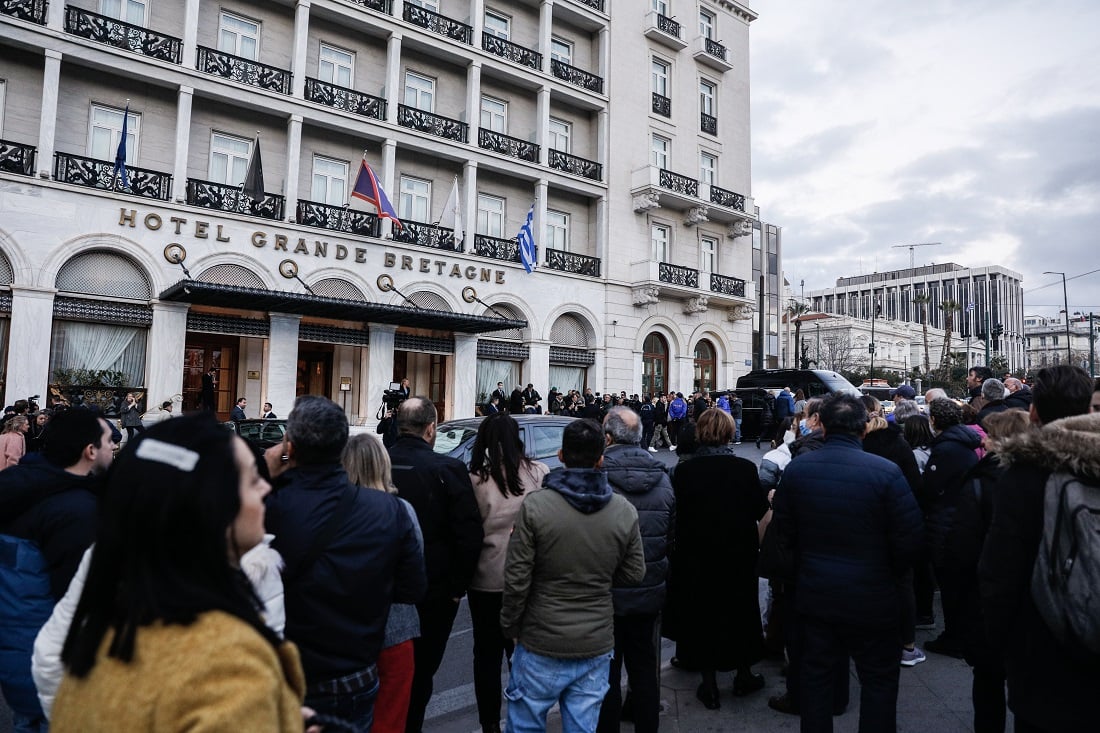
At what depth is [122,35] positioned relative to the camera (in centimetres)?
1731

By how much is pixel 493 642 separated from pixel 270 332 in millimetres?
16977

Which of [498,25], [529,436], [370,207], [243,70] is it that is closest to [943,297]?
[498,25]

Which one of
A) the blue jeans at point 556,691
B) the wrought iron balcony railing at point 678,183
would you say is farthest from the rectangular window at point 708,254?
the blue jeans at point 556,691

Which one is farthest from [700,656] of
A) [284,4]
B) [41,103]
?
[284,4]

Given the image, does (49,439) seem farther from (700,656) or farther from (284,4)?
(284,4)

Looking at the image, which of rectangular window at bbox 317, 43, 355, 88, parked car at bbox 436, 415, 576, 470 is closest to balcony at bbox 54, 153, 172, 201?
rectangular window at bbox 317, 43, 355, 88

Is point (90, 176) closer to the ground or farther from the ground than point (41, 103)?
closer to the ground

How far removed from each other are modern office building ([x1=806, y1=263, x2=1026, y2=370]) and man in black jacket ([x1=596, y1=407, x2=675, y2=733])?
112 meters

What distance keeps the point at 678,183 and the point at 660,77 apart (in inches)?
201

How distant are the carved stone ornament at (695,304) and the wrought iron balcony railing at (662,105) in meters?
7.97

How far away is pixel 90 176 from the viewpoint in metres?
16.7

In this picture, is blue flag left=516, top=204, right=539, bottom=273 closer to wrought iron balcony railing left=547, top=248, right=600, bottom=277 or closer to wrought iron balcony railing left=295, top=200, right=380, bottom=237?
wrought iron balcony railing left=547, top=248, right=600, bottom=277

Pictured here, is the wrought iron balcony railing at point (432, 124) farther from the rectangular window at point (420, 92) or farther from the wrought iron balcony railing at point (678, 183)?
the wrought iron balcony railing at point (678, 183)

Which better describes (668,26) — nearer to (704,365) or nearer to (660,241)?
(660,241)
